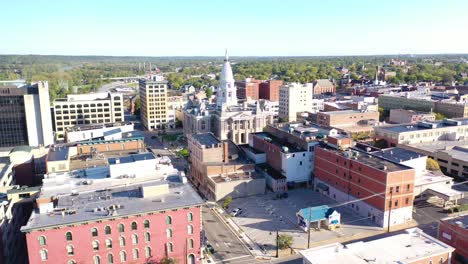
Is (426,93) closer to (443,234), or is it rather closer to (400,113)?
(400,113)

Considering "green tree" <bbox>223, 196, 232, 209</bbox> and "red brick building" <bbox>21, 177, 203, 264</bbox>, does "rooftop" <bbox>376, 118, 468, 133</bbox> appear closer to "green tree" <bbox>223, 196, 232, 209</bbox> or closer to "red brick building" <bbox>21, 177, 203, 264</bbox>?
"green tree" <bbox>223, 196, 232, 209</bbox>

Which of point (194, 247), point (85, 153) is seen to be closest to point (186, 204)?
point (194, 247)

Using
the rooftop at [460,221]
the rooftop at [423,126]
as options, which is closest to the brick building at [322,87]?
the rooftop at [423,126]

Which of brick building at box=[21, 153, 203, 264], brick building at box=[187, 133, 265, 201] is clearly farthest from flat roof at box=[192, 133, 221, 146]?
brick building at box=[21, 153, 203, 264]

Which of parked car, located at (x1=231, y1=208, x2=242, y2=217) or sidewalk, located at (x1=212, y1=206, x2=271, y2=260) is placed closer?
sidewalk, located at (x1=212, y1=206, x2=271, y2=260)


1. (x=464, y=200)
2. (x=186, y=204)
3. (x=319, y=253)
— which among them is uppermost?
(x=186, y=204)

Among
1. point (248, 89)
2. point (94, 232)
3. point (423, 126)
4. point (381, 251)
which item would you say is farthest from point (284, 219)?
point (248, 89)

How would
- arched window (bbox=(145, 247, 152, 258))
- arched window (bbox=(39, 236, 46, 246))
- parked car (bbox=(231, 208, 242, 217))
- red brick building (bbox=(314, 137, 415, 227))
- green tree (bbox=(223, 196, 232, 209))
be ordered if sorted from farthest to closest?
1. green tree (bbox=(223, 196, 232, 209))
2. parked car (bbox=(231, 208, 242, 217))
3. red brick building (bbox=(314, 137, 415, 227))
4. arched window (bbox=(145, 247, 152, 258))
5. arched window (bbox=(39, 236, 46, 246))
